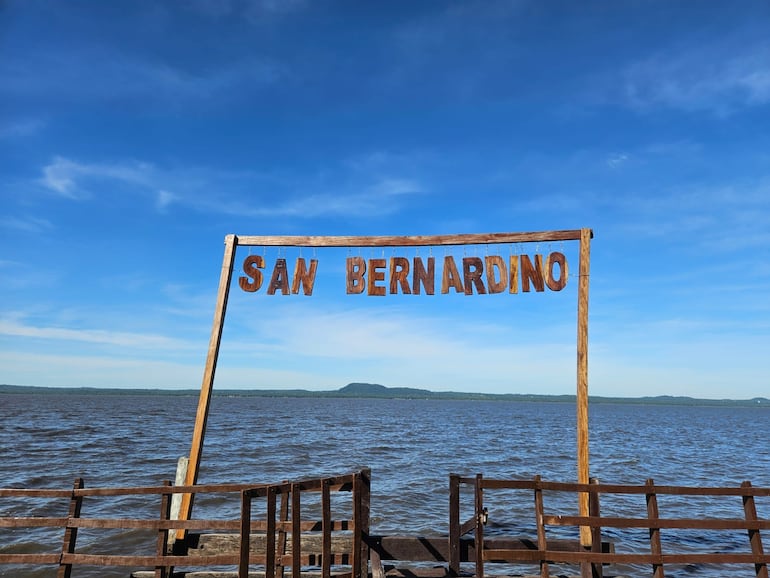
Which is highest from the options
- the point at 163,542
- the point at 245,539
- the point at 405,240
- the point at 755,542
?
the point at 405,240

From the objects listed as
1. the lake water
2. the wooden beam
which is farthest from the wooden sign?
the lake water

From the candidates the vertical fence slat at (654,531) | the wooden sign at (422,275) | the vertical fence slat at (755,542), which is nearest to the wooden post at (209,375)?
the wooden sign at (422,275)

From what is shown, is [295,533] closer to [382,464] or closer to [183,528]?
[183,528]

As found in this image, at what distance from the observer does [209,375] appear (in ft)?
32.0

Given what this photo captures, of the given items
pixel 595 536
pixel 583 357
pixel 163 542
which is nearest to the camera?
pixel 163 542

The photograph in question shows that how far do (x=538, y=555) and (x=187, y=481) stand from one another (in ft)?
17.6

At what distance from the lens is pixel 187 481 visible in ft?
29.9

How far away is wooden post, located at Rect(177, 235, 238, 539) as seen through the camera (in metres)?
9.05

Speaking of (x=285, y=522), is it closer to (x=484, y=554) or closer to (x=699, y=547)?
(x=484, y=554)

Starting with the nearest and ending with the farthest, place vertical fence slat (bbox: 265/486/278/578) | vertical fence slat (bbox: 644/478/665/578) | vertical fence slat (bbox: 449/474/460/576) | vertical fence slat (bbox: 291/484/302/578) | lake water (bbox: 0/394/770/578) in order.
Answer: vertical fence slat (bbox: 265/486/278/578) < vertical fence slat (bbox: 291/484/302/578) < vertical fence slat (bbox: 644/478/665/578) < vertical fence slat (bbox: 449/474/460/576) < lake water (bbox: 0/394/770/578)

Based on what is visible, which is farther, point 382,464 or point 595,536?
point 382,464

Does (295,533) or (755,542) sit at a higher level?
(295,533)

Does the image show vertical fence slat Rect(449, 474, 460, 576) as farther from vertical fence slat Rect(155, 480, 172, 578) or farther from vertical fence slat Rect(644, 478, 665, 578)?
vertical fence slat Rect(155, 480, 172, 578)

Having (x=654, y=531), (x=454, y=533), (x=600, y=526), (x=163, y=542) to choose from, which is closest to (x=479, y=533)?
(x=454, y=533)
